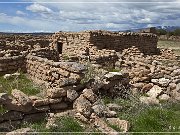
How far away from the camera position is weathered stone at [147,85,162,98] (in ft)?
42.1

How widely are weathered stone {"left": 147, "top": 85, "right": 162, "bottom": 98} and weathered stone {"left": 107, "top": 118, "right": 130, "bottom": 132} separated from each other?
378cm

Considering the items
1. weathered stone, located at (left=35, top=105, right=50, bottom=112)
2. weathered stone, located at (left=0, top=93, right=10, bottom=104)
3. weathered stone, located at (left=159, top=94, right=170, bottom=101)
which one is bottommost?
weathered stone, located at (left=159, top=94, right=170, bottom=101)

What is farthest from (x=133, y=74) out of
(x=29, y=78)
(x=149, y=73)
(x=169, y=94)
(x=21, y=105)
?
(x=21, y=105)

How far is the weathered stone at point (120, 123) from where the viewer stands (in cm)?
893

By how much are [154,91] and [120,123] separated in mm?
4340

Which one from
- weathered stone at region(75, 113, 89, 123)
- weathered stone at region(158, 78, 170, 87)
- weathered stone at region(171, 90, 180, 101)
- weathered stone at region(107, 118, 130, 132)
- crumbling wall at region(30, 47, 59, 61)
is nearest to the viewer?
weathered stone at region(107, 118, 130, 132)

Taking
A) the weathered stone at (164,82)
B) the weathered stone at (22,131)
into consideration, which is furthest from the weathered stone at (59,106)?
the weathered stone at (164,82)

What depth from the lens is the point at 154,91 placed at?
1313 centimetres

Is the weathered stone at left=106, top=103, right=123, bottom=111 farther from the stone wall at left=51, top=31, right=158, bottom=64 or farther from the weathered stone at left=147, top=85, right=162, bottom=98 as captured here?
the stone wall at left=51, top=31, right=158, bottom=64

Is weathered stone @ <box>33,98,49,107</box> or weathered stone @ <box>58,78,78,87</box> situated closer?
weathered stone @ <box>33,98,49,107</box>

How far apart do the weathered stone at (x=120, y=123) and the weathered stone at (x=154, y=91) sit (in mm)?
3784

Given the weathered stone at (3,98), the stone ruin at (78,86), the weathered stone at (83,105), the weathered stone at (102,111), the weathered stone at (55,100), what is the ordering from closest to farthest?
the weathered stone at (3,98) → the stone ruin at (78,86) → the weathered stone at (83,105) → the weathered stone at (102,111) → the weathered stone at (55,100)

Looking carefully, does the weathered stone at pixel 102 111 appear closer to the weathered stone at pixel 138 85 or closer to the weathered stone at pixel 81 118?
the weathered stone at pixel 81 118

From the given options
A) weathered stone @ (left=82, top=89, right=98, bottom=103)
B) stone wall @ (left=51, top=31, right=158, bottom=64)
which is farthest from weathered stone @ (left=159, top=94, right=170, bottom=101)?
stone wall @ (left=51, top=31, right=158, bottom=64)
